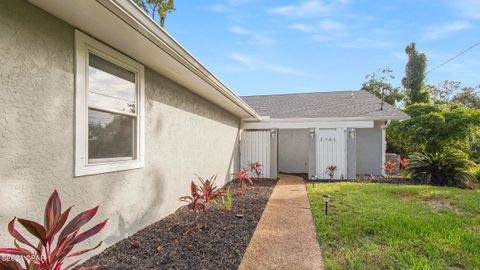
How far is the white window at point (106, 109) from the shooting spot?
2986 millimetres

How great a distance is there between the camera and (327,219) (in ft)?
16.3

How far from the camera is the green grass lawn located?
3.25m

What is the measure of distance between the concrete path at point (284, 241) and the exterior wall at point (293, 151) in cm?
774

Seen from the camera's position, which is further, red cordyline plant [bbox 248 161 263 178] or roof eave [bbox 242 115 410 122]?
roof eave [bbox 242 115 410 122]

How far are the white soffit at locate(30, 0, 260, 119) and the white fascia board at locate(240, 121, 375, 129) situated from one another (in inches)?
270

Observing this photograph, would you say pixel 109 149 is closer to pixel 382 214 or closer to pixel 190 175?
pixel 190 175

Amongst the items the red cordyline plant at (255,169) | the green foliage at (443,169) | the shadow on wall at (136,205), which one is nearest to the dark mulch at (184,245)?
the shadow on wall at (136,205)

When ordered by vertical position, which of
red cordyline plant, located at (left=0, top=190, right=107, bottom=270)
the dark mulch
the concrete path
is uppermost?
red cordyline plant, located at (left=0, top=190, right=107, bottom=270)

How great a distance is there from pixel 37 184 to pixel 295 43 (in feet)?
41.5

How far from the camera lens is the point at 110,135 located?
11.7 feet

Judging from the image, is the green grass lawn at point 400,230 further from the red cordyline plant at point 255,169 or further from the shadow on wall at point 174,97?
the shadow on wall at point 174,97

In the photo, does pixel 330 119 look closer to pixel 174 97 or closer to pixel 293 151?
pixel 293 151

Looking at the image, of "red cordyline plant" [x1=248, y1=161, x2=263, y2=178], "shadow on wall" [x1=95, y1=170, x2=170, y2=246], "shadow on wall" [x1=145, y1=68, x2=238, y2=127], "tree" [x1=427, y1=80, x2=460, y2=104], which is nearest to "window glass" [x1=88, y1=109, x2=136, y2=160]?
"shadow on wall" [x1=95, y1=170, x2=170, y2=246]

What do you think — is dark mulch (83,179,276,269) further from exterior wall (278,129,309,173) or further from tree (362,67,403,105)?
tree (362,67,403,105)
